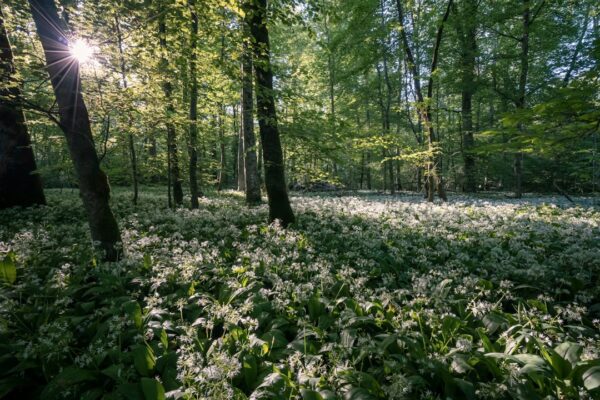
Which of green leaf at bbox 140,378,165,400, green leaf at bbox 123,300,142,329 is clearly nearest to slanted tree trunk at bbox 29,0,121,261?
green leaf at bbox 123,300,142,329

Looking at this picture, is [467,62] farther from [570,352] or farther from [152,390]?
[152,390]

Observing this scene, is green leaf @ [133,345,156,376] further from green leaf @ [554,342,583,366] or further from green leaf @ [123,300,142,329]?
green leaf @ [554,342,583,366]

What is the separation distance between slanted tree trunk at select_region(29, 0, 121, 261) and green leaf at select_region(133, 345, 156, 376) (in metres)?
3.29

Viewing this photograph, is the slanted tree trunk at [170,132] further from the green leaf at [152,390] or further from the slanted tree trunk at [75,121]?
the green leaf at [152,390]

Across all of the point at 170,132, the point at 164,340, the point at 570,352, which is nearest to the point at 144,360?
the point at 164,340

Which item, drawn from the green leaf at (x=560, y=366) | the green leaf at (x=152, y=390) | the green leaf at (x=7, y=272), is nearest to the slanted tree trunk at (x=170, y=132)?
the green leaf at (x=7, y=272)

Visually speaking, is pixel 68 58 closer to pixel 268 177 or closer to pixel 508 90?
pixel 268 177

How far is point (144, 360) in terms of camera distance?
3002 mm

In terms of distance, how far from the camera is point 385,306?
4.26 metres

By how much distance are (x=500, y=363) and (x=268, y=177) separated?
270 inches

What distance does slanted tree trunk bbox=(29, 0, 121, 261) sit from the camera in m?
5.34

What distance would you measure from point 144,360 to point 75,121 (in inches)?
188

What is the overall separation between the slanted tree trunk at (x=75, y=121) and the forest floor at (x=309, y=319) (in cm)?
57

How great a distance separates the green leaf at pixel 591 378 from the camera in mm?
2399
